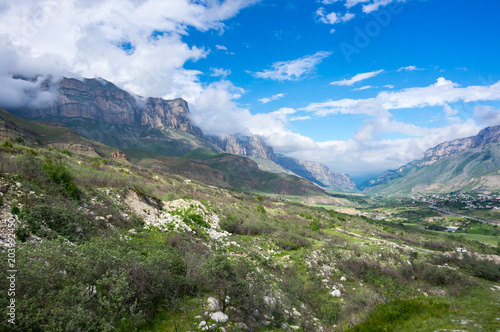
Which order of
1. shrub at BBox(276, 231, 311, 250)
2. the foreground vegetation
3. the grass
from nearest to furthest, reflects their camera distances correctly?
1. the foreground vegetation
2. the grass
3. shrub at BBox(276, 231, 311, 250)

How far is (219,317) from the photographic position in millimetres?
6270

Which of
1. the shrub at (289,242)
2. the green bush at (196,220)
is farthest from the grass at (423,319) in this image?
the green bush at (196,220)

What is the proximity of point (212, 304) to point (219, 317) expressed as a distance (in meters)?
0.59

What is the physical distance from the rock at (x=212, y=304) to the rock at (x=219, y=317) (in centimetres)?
28

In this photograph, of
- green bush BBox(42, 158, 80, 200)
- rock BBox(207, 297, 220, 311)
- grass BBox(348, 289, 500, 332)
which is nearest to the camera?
grass BBox(348, 289, 500, 332)

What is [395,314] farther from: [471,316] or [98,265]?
[98,265]

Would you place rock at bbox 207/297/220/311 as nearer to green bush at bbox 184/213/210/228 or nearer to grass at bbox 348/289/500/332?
grass at bbox 348/289/500/332

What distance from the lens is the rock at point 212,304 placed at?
6681mm

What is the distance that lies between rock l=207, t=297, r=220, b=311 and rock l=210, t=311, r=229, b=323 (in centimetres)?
28

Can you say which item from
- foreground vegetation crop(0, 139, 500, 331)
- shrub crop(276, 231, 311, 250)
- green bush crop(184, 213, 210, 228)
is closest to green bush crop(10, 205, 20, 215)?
foreground vegetation crop(0, 139, 500, 331)

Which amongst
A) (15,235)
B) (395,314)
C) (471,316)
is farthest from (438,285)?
(15,235)

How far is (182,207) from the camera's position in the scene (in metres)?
19.2

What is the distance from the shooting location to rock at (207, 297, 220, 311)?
6681mm

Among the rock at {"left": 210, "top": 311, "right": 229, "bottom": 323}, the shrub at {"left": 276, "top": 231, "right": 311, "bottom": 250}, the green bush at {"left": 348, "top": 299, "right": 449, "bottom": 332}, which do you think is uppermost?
the rock at {"left": 210, "top": 311, "right": 229, "bottom": 323}
